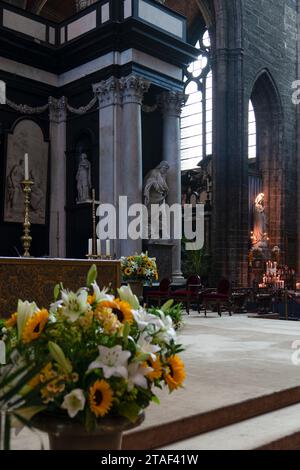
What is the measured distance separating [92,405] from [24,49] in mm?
12571

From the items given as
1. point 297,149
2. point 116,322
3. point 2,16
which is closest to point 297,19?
point 297,149

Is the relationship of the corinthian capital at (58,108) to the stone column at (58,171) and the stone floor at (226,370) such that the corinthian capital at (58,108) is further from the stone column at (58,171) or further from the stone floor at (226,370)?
the stone floor at (226,370)

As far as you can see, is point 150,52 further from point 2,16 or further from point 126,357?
point 126,357

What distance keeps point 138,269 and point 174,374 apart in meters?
8.02

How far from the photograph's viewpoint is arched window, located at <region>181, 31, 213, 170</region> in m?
25.7

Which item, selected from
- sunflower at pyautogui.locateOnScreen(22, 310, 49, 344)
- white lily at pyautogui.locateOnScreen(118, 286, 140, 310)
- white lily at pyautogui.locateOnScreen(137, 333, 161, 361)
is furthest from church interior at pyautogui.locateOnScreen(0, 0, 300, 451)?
white lily at pyautogui.locateOnScreen(118, 286, 140, 310)

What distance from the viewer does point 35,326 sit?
1.98 metres

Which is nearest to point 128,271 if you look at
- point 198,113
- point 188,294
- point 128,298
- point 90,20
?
point 188,294

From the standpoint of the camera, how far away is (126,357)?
6.08ft

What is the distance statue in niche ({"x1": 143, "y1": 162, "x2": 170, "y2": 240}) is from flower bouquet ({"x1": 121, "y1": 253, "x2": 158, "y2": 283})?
2.49 meters

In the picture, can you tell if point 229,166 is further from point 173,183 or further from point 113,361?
point 113,361

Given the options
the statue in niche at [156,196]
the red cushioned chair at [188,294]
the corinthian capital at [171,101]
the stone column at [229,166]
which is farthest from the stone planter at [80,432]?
the stone column at [229,166]

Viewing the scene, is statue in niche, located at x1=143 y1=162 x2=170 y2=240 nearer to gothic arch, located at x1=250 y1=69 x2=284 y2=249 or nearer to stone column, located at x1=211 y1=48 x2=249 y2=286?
stone column, located at x1=211 y1=48 x2=249 y2=286
